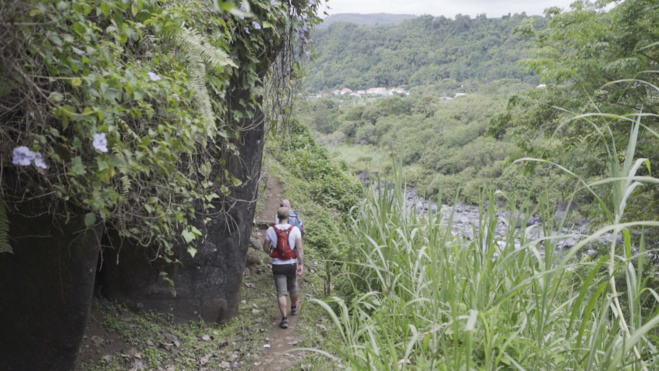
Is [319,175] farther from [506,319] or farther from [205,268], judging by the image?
[506,319]

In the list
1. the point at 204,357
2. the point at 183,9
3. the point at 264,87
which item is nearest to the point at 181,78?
the point at 183,9

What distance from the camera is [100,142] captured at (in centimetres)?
232

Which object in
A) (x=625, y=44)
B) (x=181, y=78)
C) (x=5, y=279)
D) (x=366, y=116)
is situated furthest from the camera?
(x=366, y=116)

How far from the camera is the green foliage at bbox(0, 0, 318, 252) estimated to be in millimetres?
2277

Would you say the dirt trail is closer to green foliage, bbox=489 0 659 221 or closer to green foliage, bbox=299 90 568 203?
green foliage, bbox=489 0 659 221

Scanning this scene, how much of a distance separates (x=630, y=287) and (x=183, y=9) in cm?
286

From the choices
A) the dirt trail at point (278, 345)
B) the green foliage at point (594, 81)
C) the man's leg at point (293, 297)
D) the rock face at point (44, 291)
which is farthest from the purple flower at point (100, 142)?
the green foliage at point (594, 81)

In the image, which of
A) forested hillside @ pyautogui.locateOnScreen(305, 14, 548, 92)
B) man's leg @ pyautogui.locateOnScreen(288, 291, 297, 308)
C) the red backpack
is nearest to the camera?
the red backpack

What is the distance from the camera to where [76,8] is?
7.61ft

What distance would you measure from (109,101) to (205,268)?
2.96m

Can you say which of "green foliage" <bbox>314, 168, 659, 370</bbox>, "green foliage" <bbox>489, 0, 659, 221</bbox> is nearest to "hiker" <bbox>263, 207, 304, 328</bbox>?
"green foliage" <bbox>314, 168, 659, 370</bbox>

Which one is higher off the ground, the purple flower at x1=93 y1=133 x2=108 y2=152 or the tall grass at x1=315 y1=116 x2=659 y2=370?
the purple flower at x1=93 y1=133 x2=108 y2=152

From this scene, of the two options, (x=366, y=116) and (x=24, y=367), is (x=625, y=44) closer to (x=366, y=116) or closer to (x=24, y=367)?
(x=24, y=367)

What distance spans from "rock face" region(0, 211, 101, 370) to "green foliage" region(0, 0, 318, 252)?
20 centimetres
